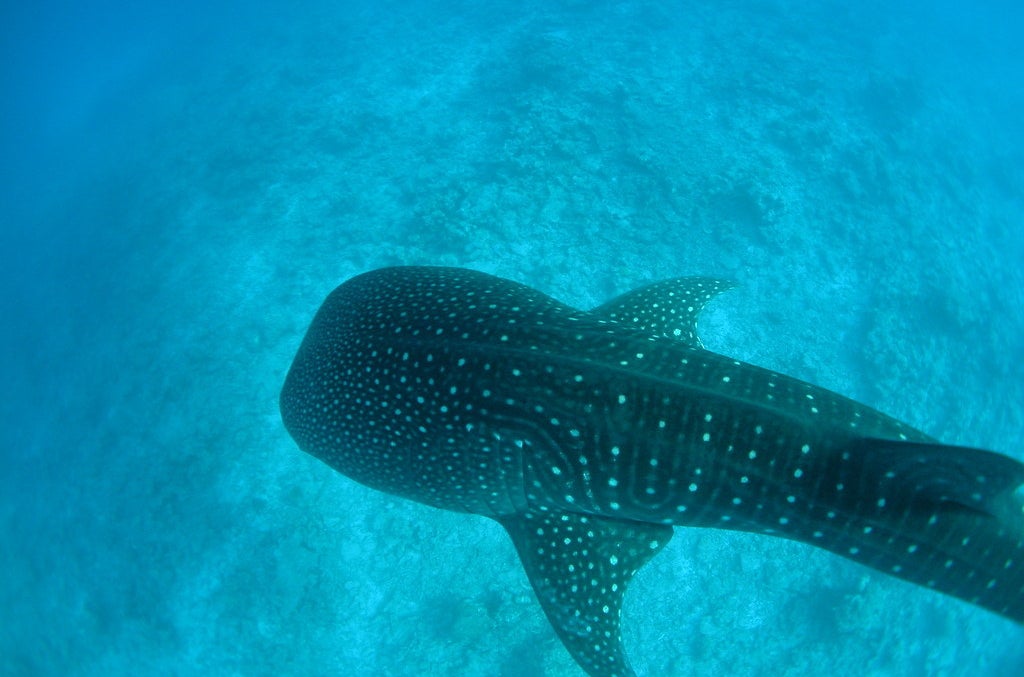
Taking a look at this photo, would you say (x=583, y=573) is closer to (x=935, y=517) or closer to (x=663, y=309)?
(x=935, y=517)

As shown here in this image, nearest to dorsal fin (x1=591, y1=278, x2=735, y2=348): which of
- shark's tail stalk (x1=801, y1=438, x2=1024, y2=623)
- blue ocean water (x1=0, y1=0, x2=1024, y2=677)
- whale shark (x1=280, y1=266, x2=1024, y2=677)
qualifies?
whale shark (x1=280, y1=266, x2=1024, y2=677)

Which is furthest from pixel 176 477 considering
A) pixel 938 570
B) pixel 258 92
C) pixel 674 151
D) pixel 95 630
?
pixel 258 92

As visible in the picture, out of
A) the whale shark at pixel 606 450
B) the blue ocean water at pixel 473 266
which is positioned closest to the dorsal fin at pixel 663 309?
the whale shark at pixel 606 450

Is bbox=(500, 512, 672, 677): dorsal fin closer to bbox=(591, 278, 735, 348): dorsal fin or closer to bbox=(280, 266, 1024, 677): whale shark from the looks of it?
bbox=(280, 266, 1024, 677): whale shark

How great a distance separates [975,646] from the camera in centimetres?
1076

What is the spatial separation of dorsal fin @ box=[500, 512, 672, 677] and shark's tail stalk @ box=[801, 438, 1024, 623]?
1.37m

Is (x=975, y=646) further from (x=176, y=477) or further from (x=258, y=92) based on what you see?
(x=258, y=92)

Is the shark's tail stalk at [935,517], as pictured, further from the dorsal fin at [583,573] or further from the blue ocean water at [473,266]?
the blue ocean water at [473,266]

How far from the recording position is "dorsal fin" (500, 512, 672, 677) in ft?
12.9

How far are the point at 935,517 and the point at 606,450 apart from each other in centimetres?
196

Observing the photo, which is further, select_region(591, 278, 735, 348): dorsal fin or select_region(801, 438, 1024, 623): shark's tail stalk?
select_region(591, 278, 735, 348): dorsal fin

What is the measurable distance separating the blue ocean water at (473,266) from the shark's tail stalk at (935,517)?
520cm

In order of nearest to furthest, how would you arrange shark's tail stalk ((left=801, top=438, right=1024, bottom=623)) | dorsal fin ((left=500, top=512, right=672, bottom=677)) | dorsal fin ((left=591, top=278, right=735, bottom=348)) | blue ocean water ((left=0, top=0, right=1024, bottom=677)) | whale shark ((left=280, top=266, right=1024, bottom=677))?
shark's tail stalk ((left=801, top=438, right=1024, bottom=623)) < whale shark ((left=280, top=266, right=1024, bottom=677)) < dorsal fin ((left=500, top=512, right=672, bottom=677)) < dorsal fin ((left=591, top=278, right=735, bottom=348)) < blue ocean water ((left=0, top=0, right=1024, bottom=677))

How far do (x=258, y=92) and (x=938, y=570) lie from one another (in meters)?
23.6
